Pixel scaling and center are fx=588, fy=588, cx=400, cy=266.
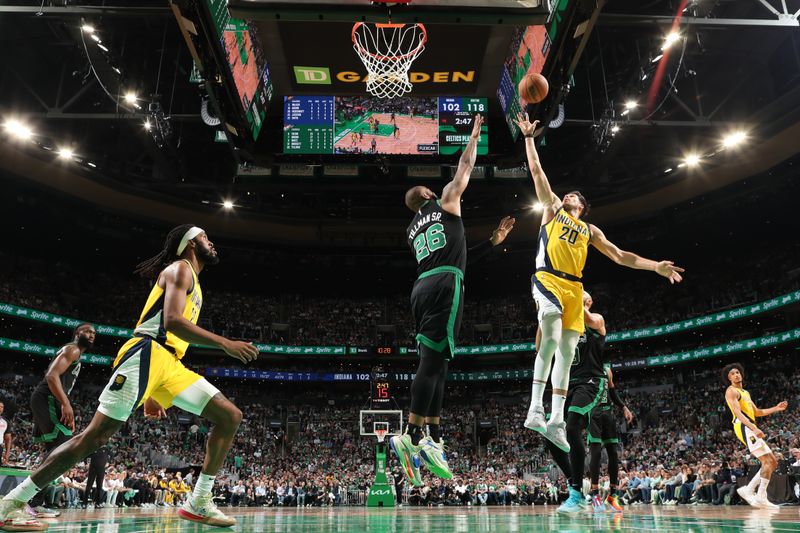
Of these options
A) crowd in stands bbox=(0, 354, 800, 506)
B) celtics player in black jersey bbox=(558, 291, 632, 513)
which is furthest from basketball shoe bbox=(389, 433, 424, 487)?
crowd in stands bbox=(0, 354, 800, 506)

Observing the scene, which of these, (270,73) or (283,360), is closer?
(270,73)

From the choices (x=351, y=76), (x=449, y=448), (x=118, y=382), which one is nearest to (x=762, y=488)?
(x=118, y=382)

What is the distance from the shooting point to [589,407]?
21.9 feet

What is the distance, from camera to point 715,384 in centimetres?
2912

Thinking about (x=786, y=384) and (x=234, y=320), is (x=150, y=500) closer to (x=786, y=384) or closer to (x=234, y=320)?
(x=234, y=320)

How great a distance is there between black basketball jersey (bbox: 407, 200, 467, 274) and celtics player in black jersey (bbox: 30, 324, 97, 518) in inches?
169

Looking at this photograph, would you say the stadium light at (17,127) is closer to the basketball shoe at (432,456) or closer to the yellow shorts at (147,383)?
the yellow shorts at (147,383)

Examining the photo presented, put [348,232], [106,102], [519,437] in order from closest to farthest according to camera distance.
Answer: [106,102] < [519,437] < [348,232]

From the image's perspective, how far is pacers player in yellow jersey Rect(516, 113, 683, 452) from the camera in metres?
5.47

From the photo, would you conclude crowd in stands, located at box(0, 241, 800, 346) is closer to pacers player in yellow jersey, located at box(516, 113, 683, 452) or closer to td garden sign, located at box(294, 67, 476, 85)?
td garden sign, located at box(294, 67, 476, 85)

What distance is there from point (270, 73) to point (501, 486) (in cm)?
1879

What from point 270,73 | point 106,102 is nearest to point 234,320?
point 106,102

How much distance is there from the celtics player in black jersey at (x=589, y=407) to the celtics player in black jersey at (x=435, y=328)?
2.06m

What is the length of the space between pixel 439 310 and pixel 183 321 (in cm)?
191
